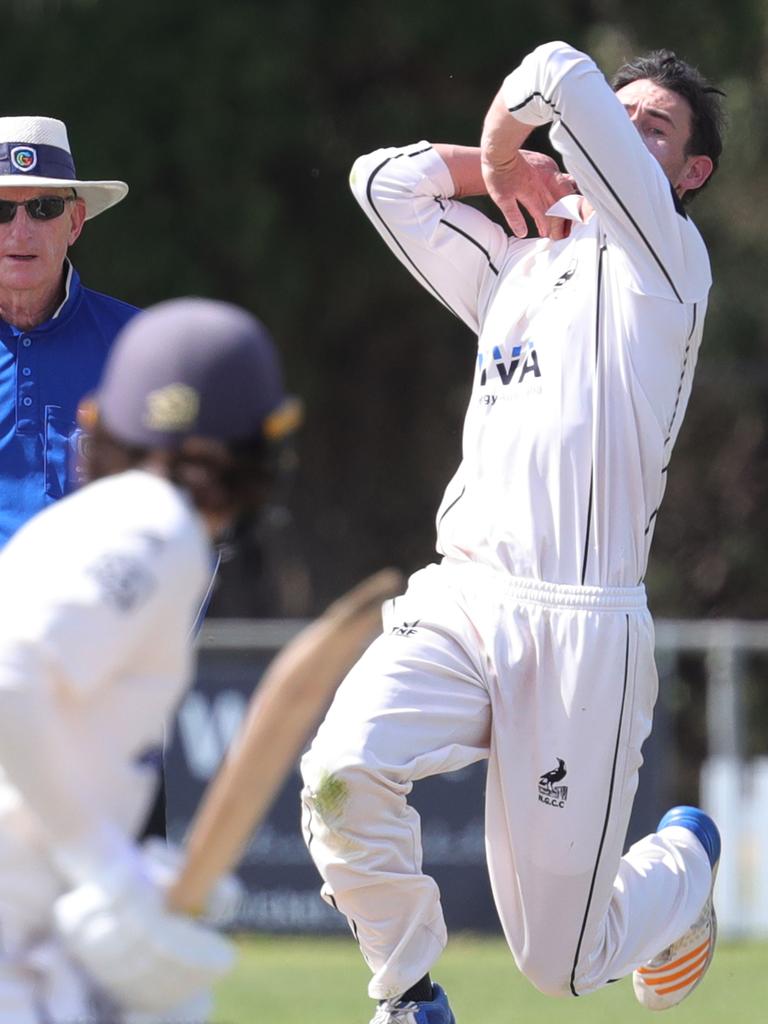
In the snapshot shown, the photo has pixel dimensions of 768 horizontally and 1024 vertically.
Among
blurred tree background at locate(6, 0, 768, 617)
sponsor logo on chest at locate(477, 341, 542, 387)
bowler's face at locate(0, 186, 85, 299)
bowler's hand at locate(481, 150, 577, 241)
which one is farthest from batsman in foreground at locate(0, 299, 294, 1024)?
blurred tree background at locate(6, 0, 768, 617)

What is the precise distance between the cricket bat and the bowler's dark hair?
2895 millimetres

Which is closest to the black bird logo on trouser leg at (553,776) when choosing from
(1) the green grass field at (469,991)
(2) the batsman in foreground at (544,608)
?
(2) the batsman in foreground at (544,608)

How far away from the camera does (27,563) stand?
325 centimetres

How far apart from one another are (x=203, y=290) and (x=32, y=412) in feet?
39.4

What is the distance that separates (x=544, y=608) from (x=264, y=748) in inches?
87.0

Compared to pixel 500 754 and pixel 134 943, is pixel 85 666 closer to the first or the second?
pixel 134 943

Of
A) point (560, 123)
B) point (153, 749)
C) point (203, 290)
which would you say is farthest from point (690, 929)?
point (203, 290)

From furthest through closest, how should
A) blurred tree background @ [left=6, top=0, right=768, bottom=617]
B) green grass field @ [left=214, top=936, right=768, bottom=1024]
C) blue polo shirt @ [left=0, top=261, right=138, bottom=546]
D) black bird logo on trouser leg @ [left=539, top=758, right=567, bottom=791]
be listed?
blurred tree background @ [left=6, top=0, right=768, bottom=617] → green grass field @ [left=214, top=936, right=768, bottom=1024] → blue polo shirt @ [left=0, top=261, right=138, bottom=546] → black bird logo on trouser leg @ [left=539, top=758, right=567, bottom=791]

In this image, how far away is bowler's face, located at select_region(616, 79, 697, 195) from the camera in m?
5.69

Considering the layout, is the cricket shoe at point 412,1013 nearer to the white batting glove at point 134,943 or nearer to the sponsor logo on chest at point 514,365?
the sponsor logo on chest at point 514,365

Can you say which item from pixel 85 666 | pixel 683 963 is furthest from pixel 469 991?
pixel 85 666

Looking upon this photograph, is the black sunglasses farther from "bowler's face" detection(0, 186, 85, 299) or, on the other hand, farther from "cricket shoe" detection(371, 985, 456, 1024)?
"cricket shoe" detection(371, 985, 456, 1024)

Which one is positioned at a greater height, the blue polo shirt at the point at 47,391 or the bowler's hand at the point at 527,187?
the bowler's hand at the point at 527,187

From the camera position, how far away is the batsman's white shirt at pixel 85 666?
10.3ft
